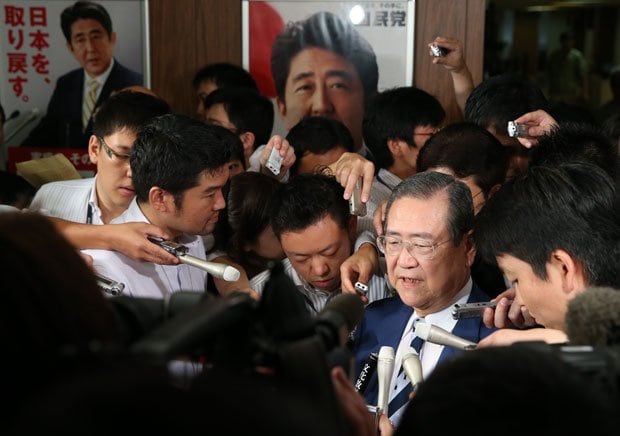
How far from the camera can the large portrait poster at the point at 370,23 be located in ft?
12.8

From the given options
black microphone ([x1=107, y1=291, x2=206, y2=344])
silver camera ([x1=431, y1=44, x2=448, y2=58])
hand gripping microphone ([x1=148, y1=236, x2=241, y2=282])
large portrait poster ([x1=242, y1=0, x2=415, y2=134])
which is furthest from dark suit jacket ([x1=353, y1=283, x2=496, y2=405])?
large portrait poster ([x1=242, y1=0, x2=415, y2=134])

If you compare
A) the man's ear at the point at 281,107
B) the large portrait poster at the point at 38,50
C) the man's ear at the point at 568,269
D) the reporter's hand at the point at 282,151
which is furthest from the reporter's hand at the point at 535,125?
the large portrait poster at the point at 38,50

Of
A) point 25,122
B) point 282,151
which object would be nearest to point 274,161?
point 282,151

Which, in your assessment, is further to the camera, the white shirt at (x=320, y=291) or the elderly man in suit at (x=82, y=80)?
the elderly man in suit at (x=82, y=80)

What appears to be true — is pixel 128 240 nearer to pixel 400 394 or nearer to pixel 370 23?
pixel 400 394

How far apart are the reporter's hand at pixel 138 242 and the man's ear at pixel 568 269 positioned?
959 mm

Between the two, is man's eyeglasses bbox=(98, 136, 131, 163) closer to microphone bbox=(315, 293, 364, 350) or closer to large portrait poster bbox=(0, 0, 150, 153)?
large portrait poster bbox=(0, 0, 150, 153)

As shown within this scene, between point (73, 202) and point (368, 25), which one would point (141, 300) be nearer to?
point (73, 202)

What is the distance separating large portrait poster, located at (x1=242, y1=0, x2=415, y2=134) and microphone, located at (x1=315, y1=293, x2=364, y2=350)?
2.98 metres

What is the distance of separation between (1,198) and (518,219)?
2133 millimetres

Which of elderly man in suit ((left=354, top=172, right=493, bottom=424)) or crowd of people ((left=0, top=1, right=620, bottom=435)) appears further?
elderly man in suit ((left=354, top=172, right=493, bottom=424))

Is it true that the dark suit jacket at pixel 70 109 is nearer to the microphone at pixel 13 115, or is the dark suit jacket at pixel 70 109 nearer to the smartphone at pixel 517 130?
the microphone at pixel 13 115

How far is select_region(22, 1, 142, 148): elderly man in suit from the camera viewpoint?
162 inches

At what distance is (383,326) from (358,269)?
0.21 metres
